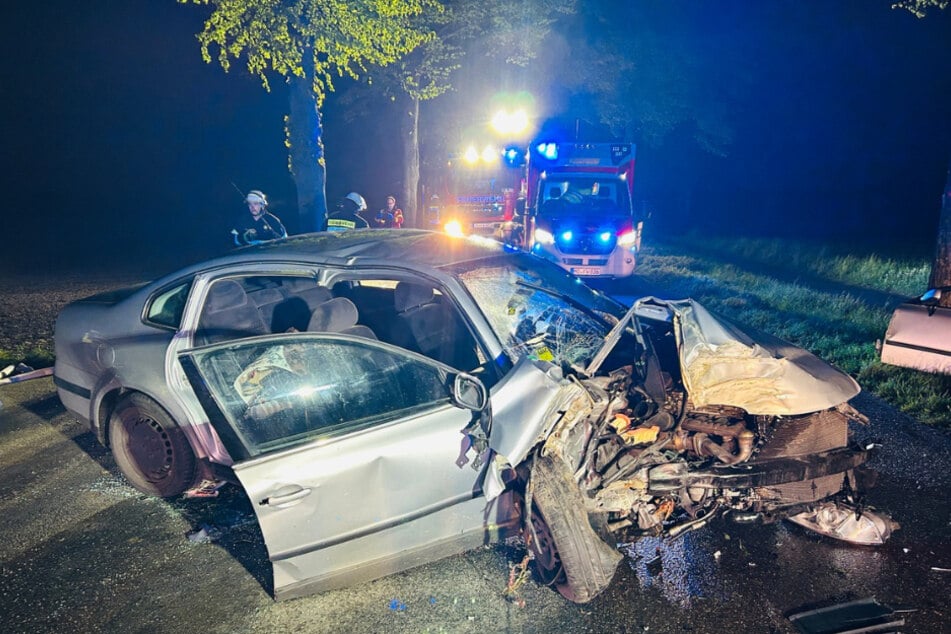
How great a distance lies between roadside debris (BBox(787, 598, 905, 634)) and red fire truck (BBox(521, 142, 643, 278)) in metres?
7.58

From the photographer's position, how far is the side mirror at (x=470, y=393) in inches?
98.2

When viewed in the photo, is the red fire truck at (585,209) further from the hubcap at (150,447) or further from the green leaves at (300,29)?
the hubcap at (150,447)

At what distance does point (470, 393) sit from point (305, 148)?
9438mm

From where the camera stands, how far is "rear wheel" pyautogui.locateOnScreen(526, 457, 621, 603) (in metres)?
2.54

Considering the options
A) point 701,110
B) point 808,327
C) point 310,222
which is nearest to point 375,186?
point 701,110

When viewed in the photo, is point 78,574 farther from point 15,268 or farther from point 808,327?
point 15,268

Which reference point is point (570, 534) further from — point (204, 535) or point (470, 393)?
point (204, 535)

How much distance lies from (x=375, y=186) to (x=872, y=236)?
22.8 m

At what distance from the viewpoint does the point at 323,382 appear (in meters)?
2.71

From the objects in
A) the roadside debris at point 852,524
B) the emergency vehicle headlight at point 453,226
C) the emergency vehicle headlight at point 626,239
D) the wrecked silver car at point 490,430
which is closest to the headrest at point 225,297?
the wrecked silver car at point 490,430

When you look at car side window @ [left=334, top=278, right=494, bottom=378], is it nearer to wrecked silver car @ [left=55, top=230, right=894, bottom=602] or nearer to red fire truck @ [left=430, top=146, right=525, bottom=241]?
wrecked silver car @ [left=55, top=230, right=894, bottom=602]

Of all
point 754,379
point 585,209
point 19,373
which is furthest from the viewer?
point 585,209

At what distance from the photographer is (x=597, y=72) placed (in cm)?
1709

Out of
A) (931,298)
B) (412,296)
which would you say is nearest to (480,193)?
(931,298)
